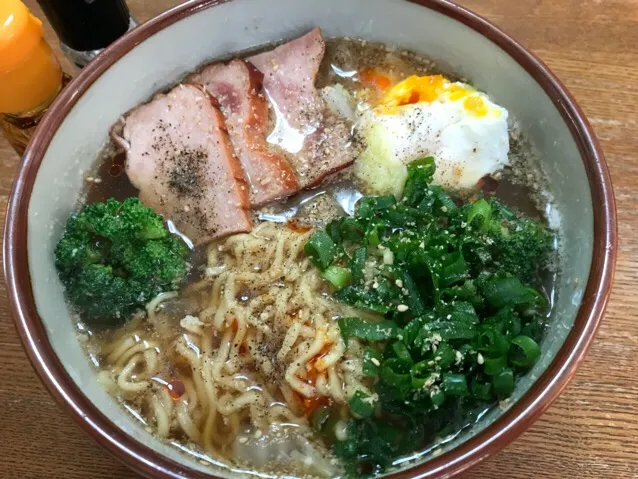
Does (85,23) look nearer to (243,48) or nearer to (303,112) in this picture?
(243,48)

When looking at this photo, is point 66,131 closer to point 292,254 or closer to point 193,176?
point 193,176

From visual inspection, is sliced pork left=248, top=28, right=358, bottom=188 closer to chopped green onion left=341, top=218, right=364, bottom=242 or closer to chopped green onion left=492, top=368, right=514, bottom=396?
chopped green onion left=341, top=218, right=364, bottom=242

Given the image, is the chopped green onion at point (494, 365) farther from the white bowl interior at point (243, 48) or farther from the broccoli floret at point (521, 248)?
the broccoli floret at point (521, 248)

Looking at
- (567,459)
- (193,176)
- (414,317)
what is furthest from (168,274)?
(567,459)

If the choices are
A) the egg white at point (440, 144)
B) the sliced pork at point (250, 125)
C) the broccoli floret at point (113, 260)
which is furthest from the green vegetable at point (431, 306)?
the broccoli floret at point (113, 260)

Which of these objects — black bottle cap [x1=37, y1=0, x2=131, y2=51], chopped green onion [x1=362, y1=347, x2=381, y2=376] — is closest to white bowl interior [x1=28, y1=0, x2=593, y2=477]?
black bottle cap [x1=37, y1=0, x2=131, y2=51]

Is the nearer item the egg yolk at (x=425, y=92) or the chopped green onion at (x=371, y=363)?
the chopped green onion at (x=371, y=363)

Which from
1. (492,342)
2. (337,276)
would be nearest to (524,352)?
(492,342)
